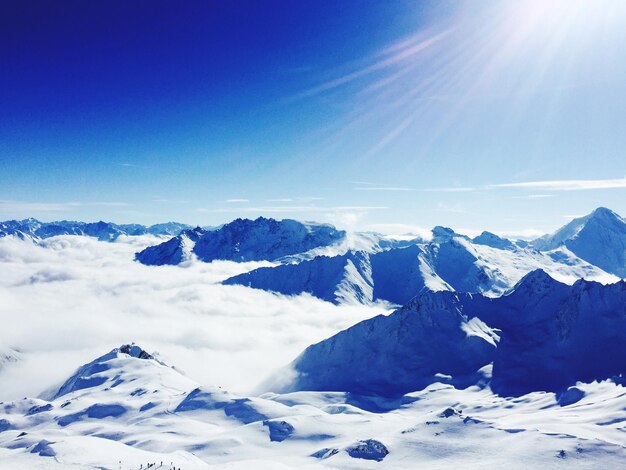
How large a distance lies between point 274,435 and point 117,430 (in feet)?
221

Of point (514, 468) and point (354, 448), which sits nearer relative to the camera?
point (514, 468)

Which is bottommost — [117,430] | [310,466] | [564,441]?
[117,430]

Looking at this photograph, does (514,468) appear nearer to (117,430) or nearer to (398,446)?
(398,446)

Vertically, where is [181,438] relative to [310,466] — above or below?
below

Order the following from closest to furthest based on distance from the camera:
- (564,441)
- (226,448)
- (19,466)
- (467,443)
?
(19,466)
(564,441)
(467,443)
(226,448)

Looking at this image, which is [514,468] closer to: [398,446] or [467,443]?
[467,443]

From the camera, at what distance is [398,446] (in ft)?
485

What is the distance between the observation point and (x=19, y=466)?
12056 centimetres

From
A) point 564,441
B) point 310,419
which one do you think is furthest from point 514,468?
point 310,419

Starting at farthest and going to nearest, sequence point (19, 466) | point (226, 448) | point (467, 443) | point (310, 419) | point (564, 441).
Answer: point (310, 419) → point (226, 448) → point (467, 443) → point (564, 441) → point (19, 466)

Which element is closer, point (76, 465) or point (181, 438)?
point (76, 465)

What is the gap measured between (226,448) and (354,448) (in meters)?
46.5

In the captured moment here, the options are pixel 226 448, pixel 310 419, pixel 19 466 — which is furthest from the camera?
pixel 310 419

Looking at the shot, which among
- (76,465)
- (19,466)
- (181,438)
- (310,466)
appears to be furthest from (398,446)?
(19,466)
